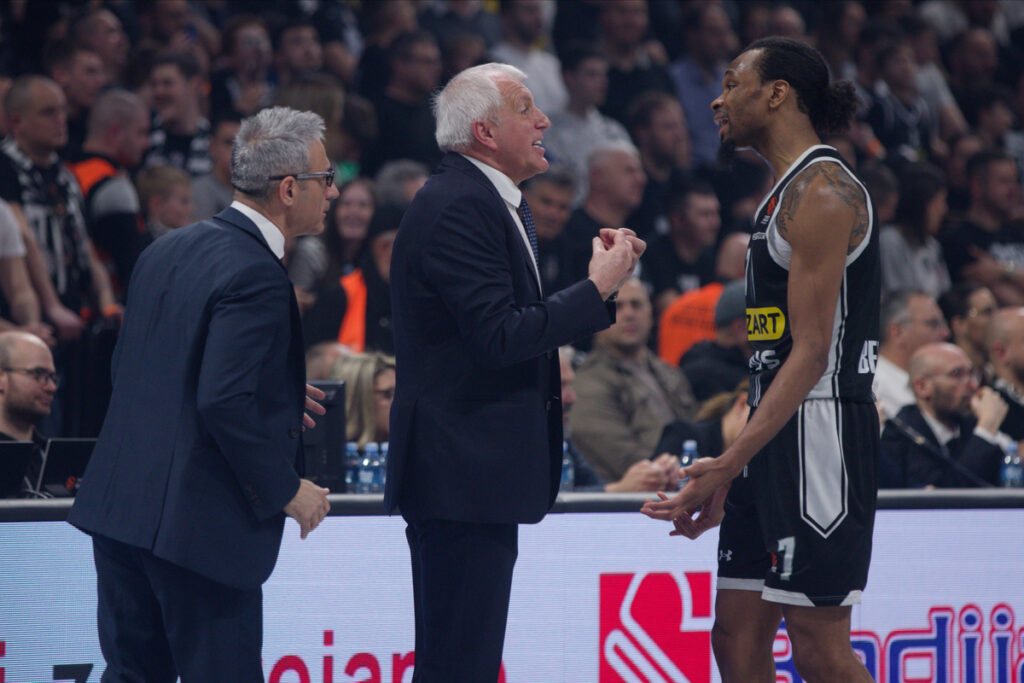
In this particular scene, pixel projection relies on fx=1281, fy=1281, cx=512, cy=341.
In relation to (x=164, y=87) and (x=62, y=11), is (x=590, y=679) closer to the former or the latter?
(x=164, y=87)

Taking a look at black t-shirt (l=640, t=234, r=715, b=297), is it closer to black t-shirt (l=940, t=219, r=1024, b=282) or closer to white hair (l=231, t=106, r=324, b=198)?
black t-shirt (l=940, t=219, r=1024, b=282)

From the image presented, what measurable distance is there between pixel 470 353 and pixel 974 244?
6.89m

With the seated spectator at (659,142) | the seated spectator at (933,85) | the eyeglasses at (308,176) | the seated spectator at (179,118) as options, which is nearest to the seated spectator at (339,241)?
the seated spectator at (179,118)

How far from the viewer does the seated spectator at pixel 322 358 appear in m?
5.93

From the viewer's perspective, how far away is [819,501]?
3047 mm

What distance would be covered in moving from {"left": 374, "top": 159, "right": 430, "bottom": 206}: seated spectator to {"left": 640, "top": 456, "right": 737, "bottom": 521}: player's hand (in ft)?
12.7

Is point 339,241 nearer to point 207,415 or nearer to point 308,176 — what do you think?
point 308,176

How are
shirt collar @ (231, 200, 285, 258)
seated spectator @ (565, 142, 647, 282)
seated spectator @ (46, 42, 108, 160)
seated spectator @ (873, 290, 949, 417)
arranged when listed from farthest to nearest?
seated spectator @ (565, 142, 647, 282) < seated spectator @ (46, 42, 108, 160) < seated spectator @ (873, 290, 949, 417) < shirt collar @ (231, 200, 285, 258)

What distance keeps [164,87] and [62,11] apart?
4.60ft

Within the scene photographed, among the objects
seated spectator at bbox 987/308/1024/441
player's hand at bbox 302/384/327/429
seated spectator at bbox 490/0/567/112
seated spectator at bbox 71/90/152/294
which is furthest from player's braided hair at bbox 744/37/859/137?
seated spectator at bbox 490/0/567/112

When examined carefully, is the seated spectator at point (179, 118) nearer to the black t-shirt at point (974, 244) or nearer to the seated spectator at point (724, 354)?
the seated spectator at point (724, 354)

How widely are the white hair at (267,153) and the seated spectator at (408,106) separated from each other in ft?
15.3

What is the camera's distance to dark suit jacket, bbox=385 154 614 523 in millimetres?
2867

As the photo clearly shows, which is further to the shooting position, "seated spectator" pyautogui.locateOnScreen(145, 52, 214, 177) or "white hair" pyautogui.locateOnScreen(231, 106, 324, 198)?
"seated spectator" pyautogui.locateOnScreen(145, 52, 214, 177)
